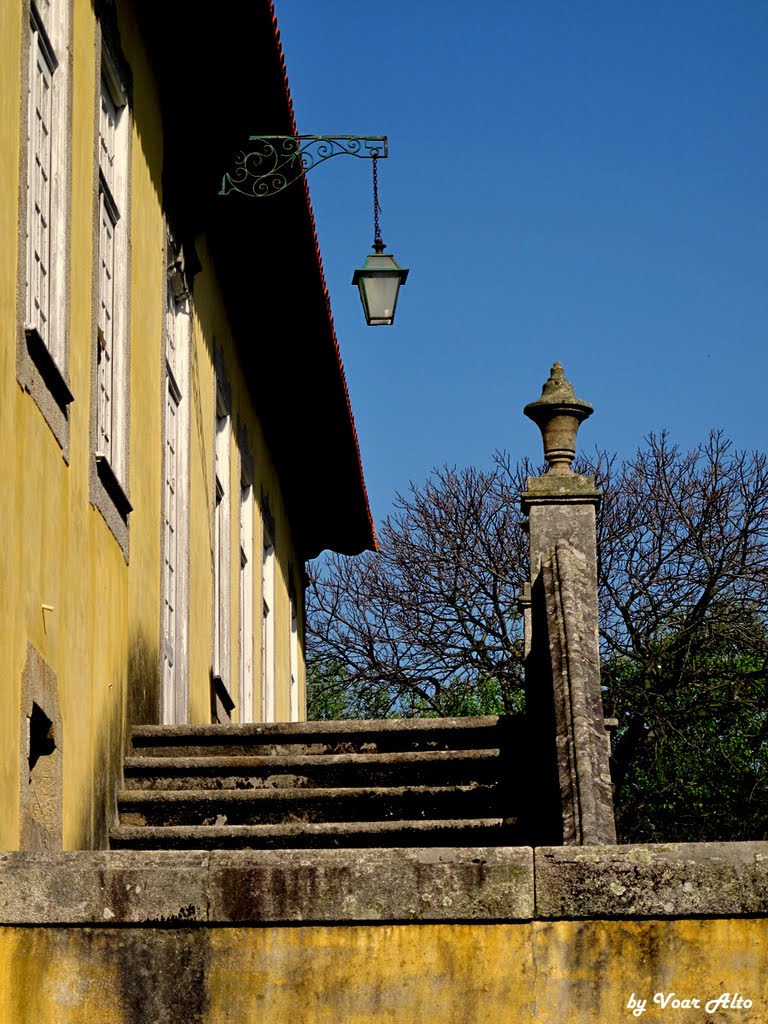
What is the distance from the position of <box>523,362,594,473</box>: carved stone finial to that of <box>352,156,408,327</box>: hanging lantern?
1.96 meters

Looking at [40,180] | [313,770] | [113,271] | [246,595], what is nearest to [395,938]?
[40,180]

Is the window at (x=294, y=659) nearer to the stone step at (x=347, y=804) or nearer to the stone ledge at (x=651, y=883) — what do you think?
the stone step at (x=347, y=804)

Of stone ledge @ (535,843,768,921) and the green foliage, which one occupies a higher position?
the green foliage

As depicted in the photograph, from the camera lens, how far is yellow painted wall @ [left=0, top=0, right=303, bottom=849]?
7.39 m

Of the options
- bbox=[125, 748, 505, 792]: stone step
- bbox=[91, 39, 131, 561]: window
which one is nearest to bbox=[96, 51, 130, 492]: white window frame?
bbox=[91, 39, 131, 561]: window

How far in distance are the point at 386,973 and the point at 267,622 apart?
14240 mm

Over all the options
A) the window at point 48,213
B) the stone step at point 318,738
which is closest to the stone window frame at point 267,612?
the stone step at point 318,738

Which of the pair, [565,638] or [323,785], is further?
[323,785]

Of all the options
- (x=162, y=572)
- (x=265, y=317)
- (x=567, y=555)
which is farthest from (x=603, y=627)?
(x=567, y=555)

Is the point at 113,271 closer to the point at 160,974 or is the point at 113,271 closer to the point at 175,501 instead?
the point at 175,501

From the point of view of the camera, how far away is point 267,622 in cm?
1969

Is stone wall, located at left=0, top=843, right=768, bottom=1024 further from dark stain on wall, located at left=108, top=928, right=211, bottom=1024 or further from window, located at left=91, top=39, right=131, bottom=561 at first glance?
window, located at left=91, top=39, right=131, bottom=561

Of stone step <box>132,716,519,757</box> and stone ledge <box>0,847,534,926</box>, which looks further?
stone step <box>132,716,519,757</box>

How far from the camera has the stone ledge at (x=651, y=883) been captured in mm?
5438
